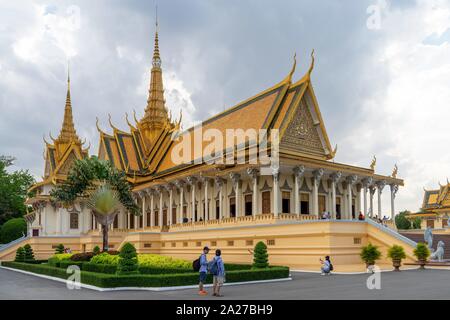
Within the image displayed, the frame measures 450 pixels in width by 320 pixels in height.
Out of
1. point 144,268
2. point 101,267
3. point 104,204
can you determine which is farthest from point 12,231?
point 144,268

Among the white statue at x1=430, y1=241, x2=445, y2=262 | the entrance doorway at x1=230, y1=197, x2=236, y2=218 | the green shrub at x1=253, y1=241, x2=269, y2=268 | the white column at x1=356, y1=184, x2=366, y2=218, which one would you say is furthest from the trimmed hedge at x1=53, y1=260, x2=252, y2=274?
the white column at x1=356, y1=184, x2=366, y2=218

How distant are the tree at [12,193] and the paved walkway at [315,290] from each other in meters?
53.0

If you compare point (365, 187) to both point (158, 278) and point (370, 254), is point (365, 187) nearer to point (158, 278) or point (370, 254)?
point (370, 254)

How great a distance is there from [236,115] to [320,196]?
953 centimetres

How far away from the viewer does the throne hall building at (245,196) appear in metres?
24.7

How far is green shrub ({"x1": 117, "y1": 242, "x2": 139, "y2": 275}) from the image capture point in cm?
1730

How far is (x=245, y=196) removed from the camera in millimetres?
33156

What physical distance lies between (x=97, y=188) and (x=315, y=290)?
20941 millimetres

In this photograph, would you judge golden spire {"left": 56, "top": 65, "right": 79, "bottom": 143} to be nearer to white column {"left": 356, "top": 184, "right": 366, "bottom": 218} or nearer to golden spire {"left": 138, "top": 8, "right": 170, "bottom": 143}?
golden spire {"left": 138, "top": 8, "right": 170, "bottom": 143}

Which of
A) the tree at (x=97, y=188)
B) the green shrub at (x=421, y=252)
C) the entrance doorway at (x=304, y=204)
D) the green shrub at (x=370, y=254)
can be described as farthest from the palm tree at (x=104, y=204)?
the green shrub at (x=421, y=252)

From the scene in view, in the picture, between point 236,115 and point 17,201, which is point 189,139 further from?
point 17,201
